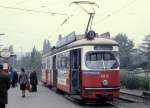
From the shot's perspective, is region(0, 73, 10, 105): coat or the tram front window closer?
region(0, 73, 10, 105): coat

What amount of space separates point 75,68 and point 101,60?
217 cm

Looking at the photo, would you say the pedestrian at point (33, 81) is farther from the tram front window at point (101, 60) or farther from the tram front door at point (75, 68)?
the tram front window at point (101, 60)

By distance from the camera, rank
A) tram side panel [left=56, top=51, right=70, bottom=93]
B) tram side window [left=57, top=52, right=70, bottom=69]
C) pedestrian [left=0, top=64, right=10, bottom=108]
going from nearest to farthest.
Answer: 1. pedestrian [left=0, top=64, right=10, bottom=108]
2. tram side panel [left=56, top=51, right=70, bottom=93]
3. tram side window [left=57, top=52, right=70, bottom=69]

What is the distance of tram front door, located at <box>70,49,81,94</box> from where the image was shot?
25375 millimetres

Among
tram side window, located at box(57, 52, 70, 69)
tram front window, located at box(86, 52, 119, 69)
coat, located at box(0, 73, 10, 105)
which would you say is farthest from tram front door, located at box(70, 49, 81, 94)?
coat, located at box(0, 73, 10, 105)

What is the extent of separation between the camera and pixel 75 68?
2611 cm

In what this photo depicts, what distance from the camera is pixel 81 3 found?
3025 centimetres

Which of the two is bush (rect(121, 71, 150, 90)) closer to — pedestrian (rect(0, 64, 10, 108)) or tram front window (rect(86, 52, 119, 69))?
tram front window (rect(86, 52, 119, 69))

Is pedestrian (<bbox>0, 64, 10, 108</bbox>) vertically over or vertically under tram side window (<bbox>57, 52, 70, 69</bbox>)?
under

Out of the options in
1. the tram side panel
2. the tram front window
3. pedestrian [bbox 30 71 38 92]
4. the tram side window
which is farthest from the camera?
pedestrian [bbox 30 71 38 92]

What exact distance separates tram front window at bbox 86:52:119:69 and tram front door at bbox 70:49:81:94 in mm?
728

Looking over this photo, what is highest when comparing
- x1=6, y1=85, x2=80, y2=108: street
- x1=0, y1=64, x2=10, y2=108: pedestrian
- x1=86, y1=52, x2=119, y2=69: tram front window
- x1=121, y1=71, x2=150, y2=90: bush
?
x1=86, y1=52, x2=119, y2=69: tram front window

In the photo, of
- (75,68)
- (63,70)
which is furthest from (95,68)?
(63,70)

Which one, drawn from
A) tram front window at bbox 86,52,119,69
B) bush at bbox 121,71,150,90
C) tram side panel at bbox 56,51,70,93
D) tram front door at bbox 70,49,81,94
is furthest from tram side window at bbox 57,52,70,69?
bush at bbox 121,71,150,90
